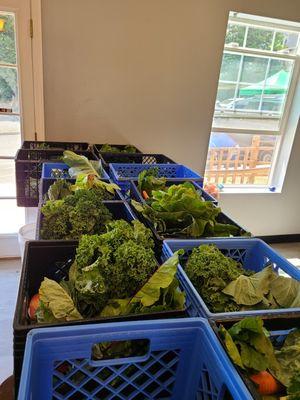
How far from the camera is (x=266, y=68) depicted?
280 cm

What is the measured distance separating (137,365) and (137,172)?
1.26 metres

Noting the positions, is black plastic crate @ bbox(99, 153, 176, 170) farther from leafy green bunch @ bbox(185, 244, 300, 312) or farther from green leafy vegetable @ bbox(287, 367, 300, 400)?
green leafy vegetable @ bbox(287, 367, 300, 400)

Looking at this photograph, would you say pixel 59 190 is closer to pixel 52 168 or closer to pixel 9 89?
pixel 52 168

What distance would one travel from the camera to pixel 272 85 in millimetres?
2881

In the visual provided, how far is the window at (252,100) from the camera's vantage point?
8.73ft

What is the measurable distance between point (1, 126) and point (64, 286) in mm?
1789

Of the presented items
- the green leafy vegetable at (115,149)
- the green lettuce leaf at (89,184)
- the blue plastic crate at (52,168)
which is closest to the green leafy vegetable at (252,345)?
the green lettuce leaf at (89,184)

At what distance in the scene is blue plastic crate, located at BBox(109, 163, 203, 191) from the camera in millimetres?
1493

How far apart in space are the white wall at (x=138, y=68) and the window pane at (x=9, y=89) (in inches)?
8.3

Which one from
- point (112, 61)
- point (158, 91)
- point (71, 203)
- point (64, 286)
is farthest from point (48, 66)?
point (64, 286)

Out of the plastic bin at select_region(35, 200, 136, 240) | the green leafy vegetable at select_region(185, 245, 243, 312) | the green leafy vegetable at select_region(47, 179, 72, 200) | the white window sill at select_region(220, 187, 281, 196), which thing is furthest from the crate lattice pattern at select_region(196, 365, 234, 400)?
the white window sill at select_region(220, 187, 281, 196)

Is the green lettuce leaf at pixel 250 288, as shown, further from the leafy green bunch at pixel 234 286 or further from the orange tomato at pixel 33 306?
the orange tomato at pixel 33 306

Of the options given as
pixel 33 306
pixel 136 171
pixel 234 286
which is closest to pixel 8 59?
pixel 136 171

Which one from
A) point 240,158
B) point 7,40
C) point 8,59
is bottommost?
point 240,158
